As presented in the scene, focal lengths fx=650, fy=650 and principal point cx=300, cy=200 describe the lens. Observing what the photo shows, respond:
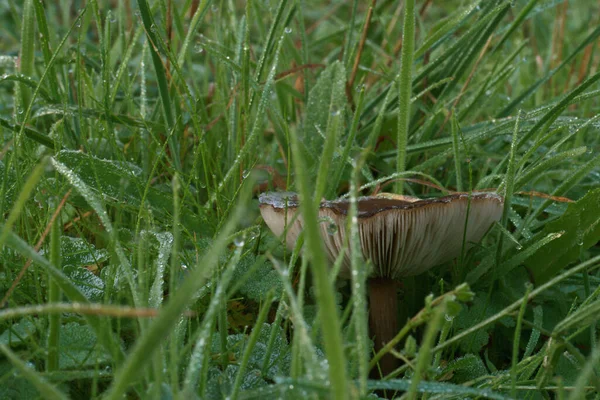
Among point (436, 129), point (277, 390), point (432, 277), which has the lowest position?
point (277, 390)

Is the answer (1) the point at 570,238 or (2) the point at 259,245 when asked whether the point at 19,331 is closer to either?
(2) the point at 259,245

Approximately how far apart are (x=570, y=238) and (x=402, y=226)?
1.32ft

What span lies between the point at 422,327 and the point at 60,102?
101 centimetres

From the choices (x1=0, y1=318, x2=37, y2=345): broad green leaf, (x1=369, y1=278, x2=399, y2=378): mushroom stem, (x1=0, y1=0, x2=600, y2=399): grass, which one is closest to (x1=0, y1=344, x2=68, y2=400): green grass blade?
(x1=0, y1=0, x2=600, y2=399): grass

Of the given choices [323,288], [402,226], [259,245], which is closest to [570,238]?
[402,226]

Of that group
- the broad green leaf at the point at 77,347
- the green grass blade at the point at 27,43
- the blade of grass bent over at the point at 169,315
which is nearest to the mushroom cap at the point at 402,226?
the broad green leaf at the point at 77,347

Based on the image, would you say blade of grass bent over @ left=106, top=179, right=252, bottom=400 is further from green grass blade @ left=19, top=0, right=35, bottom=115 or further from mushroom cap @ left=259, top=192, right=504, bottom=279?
green grass blade @ left=19, top=0, right=35, bottom=115

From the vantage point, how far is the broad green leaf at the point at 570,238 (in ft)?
4.24

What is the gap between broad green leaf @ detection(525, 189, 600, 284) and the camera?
1.29m

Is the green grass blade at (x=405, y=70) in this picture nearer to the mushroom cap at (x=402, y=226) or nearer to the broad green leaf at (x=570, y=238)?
the mushroom cap at (x=402, y=226)

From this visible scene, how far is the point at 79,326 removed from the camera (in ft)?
3.21

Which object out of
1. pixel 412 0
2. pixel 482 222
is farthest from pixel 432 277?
pixel 412 0

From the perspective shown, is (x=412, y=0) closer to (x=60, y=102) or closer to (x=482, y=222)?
(x=482, y=222)

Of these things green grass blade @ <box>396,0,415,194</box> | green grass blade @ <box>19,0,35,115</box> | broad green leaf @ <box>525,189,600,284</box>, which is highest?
green grass blade @ <box>19,0,35,115</box>
